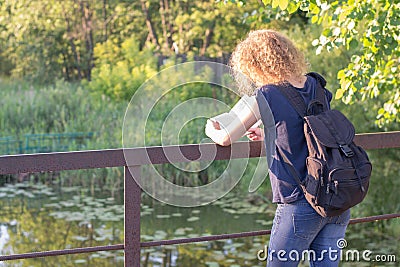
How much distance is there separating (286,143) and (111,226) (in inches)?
236

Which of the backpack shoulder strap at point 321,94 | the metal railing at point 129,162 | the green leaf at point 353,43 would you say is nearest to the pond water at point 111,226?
the green leaf at point 353,43

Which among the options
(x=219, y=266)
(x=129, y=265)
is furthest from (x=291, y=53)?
(x=219, y=266)

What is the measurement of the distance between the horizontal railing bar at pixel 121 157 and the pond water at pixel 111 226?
4.37 meters

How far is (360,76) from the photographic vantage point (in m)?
3.92

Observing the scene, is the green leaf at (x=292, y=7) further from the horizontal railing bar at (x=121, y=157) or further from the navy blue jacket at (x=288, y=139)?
the navy blue jacket at (x=288, y=139)

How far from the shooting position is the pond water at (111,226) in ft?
23.1

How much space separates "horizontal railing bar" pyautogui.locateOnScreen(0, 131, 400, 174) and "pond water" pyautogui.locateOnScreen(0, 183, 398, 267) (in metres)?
4.37

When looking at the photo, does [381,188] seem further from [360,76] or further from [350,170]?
[350,170]

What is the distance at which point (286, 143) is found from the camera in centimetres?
220

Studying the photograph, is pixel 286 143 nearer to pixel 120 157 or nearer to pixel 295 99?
pixel 295 99

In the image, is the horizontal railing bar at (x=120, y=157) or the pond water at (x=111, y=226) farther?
the pond water at (x=111, y=226)

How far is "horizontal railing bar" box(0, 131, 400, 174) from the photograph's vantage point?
2094 millimetres

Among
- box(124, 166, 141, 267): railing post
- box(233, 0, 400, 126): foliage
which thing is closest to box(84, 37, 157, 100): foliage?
box(233, 0, 400, 126): foliage

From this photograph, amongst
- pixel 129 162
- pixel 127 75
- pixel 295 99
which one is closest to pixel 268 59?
pixel 295 99
